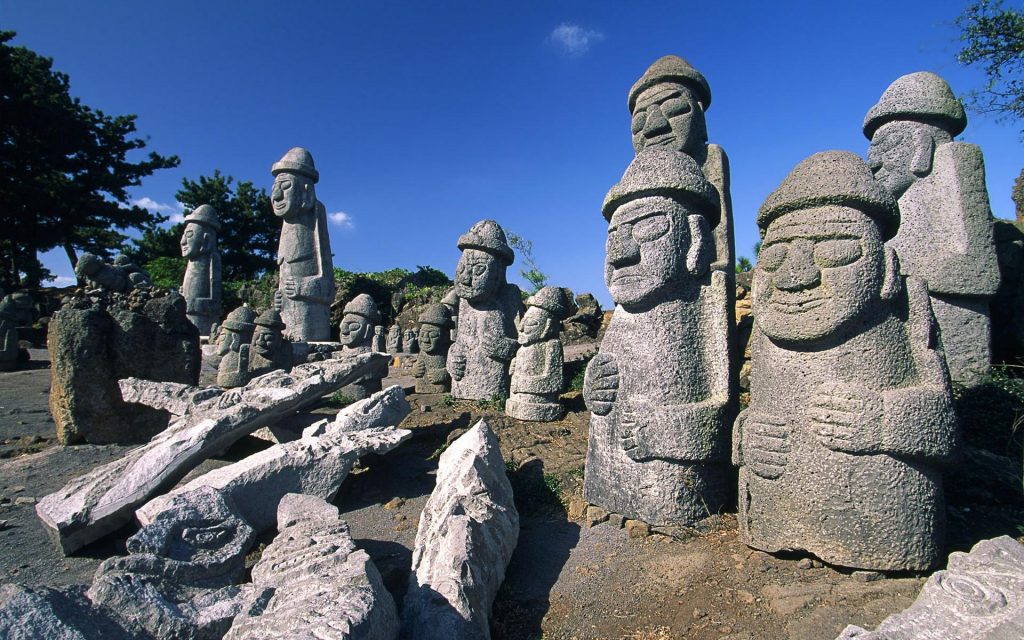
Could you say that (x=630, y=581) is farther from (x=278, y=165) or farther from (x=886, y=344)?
(x=278, y=165)

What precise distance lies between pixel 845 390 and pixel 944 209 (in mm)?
3414

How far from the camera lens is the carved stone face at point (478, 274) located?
7238 millimetres

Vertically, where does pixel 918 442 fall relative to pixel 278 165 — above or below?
below

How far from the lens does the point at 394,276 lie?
20.8 meters

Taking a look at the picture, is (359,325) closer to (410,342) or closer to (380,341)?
(410,342)

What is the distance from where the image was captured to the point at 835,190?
2746 millimetres

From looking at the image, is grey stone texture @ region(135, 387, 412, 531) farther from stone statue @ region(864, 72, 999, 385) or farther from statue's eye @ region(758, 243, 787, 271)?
stone statue @ region(864, 72, 999, 385)

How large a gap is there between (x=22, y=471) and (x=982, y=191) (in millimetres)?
9141

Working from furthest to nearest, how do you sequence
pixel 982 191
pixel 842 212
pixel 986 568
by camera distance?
pixel 982 191 < pixel 842 212 < pixel 986 568

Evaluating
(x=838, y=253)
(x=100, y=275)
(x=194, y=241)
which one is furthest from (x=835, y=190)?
(x=194, y=241)

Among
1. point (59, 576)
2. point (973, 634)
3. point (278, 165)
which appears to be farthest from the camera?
point (278, 165)

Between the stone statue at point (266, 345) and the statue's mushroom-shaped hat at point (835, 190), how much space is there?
7500 mm

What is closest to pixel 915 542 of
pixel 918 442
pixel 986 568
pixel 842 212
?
pixel 918 442

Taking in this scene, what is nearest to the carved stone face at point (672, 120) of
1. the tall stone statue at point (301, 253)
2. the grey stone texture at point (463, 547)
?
the grey stone texture at point (463, 547)
